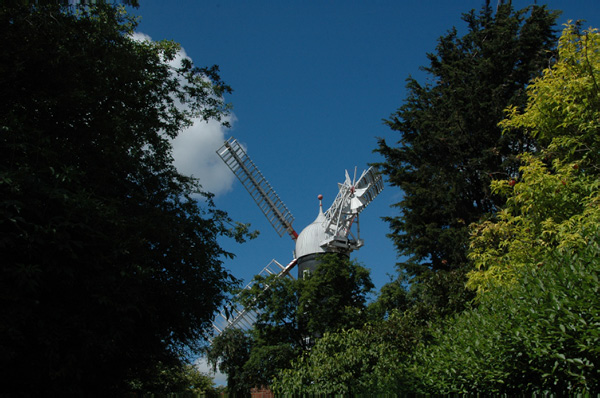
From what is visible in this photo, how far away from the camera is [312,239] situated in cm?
3578

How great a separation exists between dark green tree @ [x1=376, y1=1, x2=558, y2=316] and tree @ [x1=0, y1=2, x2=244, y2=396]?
32.5 ft

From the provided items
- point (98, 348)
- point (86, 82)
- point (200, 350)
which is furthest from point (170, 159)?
point (98, 348)

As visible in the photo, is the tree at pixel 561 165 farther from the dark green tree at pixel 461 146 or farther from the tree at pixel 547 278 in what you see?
the dark green tree at pixel 461 146

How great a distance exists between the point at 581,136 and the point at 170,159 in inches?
412

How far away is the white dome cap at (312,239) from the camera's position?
35.2 metres

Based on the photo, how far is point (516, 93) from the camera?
1798cm

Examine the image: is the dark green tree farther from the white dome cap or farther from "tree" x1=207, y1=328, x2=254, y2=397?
"tree" x1=207, y1=328, x2=254, y2=397

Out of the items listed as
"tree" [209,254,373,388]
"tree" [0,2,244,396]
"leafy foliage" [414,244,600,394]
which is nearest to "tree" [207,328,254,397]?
"tree" [209,254,373,388]

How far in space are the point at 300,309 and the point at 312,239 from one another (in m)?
7.55

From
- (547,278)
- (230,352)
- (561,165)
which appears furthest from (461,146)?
(230,352)

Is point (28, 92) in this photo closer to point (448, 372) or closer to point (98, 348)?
point (98, 348)

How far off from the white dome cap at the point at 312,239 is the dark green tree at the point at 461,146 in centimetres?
1402

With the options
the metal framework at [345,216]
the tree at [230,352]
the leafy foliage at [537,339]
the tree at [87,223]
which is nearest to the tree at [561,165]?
the leafy foliage at [537,339]

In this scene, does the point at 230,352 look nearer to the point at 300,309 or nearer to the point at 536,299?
the point at 300,309
